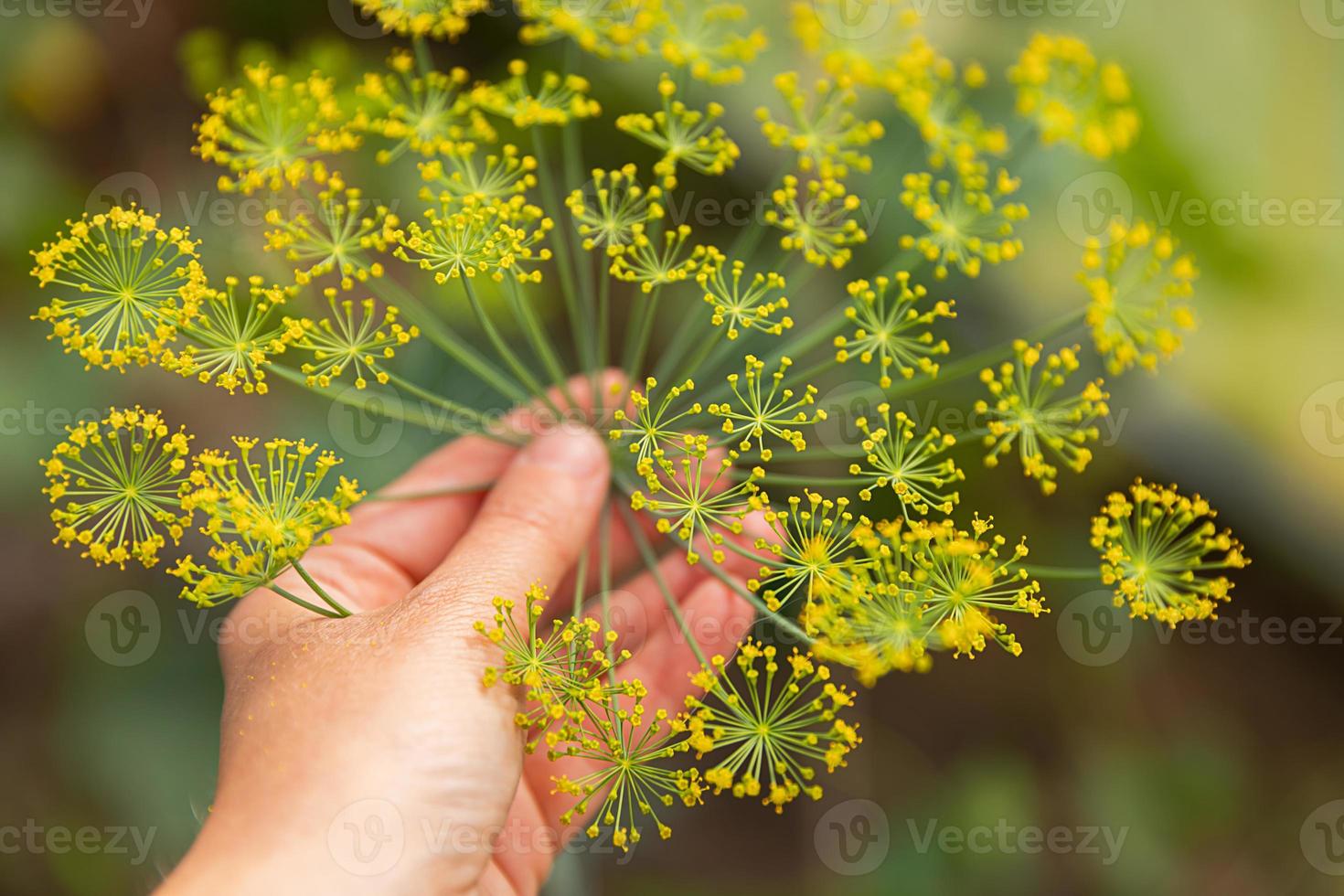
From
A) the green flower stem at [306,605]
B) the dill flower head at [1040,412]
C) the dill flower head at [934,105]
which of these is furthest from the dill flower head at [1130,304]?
the green flower stem at [306,605]

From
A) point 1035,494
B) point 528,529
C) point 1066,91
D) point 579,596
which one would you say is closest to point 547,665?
point 579,596

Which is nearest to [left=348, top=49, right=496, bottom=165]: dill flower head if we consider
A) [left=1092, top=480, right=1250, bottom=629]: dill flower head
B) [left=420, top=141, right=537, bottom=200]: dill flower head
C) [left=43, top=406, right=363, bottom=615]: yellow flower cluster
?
[left=420, top=141, right=537, bottom=200]: dill flower head

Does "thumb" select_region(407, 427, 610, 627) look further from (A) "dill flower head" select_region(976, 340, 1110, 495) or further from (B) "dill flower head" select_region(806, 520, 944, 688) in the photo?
(A) "dill flower head" select_region(976, 340, 1110, 495)

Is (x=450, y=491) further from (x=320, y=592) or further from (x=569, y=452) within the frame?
(x=320, y=592)

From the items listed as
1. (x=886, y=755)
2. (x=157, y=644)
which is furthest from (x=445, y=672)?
(x=886, y=755)

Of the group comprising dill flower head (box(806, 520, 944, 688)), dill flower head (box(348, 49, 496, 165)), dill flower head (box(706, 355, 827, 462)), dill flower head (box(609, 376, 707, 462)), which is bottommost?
dill flower head (box(806, 520, 944, 688))

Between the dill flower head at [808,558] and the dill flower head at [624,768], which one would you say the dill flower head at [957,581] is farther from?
the dill flower head at [624,768]

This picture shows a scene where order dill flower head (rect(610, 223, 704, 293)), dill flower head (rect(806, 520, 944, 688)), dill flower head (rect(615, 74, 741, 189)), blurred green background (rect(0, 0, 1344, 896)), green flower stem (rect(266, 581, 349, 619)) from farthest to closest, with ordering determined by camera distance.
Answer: blurred green background (rect(0, 0, 1344, 896))
dill flower head (rect(615, 74, 741, 189))
dill flower head (rect(610, 223, 704, 293))
green flower stem (rect(266, 581, 349, 619))
dill flower head (rect(806, 520, 944, 688))
